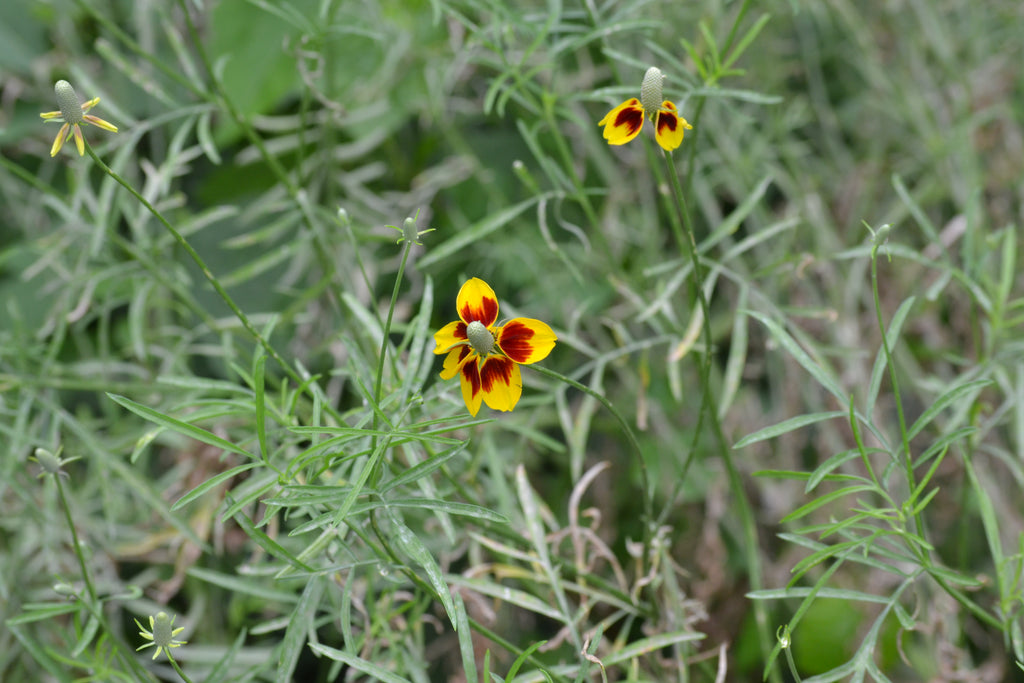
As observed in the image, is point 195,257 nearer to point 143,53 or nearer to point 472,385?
point 472,385

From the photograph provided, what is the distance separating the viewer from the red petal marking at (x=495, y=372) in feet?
1.35

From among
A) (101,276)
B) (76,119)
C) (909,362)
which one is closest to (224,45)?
(101,276)

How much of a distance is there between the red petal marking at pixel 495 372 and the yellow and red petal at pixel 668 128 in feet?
0.45

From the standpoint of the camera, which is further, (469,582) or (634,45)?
(634,45)

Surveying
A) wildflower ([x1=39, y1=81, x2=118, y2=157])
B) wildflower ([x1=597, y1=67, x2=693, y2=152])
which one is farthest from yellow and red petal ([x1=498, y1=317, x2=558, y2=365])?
wildflower ([x1=39, y1=81, x2=118, y2=157])

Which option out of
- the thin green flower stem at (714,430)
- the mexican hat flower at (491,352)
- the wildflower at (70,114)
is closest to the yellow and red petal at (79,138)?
the wildflower at (70,114)

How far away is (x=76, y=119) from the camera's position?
396mm

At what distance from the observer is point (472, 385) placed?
1.37 feet

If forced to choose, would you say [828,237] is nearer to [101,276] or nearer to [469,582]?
[469,582]

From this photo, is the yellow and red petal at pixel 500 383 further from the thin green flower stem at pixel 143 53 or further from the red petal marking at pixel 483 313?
the thin green flower stem at pixel 143 53

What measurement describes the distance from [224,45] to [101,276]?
0.56 meters

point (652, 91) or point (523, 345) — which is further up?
point (652, 91)

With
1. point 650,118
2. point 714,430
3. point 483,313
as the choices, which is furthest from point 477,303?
point 714,430

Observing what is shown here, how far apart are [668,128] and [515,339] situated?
0.45ft
